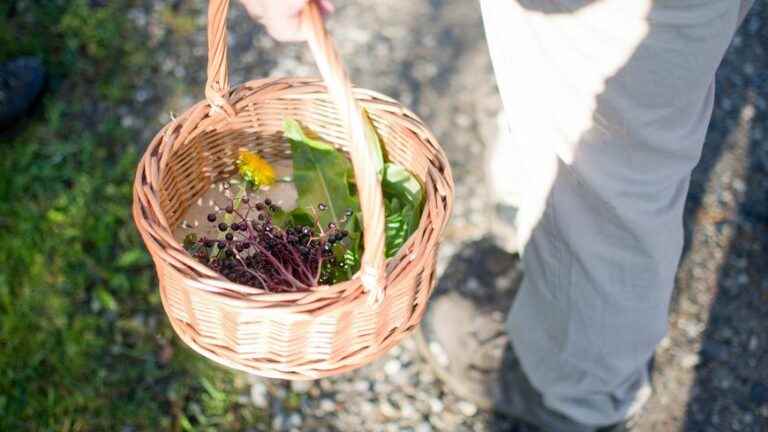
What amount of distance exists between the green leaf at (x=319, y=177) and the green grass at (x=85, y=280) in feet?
2.33

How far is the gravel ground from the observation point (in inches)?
79.0

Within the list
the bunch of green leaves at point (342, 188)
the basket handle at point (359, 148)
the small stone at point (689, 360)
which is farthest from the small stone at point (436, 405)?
the basket handle at point (359, 148)

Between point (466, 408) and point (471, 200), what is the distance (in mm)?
570

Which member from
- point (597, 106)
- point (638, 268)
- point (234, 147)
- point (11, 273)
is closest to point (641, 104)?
point (597, 106)

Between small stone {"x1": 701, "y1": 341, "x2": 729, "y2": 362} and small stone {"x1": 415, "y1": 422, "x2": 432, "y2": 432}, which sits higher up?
small stone {"x1": 701, "y1": 341, "x2": 729, "y2": 362}

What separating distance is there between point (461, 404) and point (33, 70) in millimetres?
1493

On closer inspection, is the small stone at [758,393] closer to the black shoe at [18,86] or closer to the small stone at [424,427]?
the small stone at [424,427]

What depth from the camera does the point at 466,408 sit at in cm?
202

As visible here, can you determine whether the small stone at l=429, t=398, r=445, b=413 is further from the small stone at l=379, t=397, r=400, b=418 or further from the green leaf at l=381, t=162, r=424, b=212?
the green leaf at l=381, t=162, r=424, b=212

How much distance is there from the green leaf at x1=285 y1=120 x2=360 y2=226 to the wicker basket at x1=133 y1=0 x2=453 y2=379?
0.13 ft

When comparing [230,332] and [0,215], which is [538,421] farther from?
[0,215]

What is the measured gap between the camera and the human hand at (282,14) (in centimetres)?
105

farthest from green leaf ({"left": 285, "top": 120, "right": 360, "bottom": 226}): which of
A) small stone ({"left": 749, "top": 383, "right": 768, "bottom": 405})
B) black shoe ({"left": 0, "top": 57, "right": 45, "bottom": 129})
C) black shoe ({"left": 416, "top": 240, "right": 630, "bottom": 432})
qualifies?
→ black shoe ({"left": 0, "top": 57, "right": 45, "bottom": 129})

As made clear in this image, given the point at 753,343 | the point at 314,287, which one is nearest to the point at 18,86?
the point at 314,287
